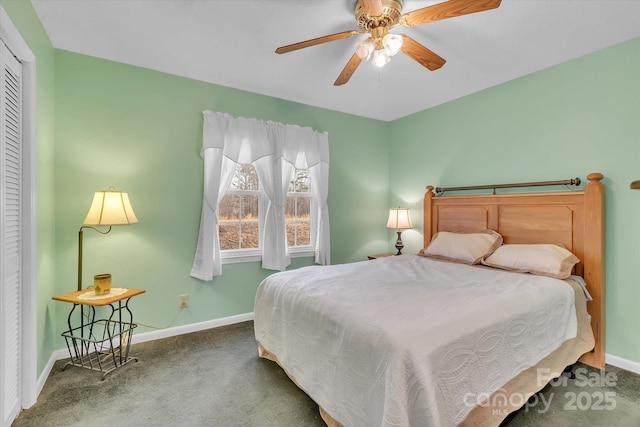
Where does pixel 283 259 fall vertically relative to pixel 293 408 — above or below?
above

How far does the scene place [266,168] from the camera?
3314 mm

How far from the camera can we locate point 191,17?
80.8 inches

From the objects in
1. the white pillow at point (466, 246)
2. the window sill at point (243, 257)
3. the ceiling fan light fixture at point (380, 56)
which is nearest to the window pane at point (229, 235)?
the window sill at point (243, 257)

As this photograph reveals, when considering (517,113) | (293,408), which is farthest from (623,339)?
(293,408)

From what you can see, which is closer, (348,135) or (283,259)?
(283,259)

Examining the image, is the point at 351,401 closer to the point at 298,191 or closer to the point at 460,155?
the point at 298,191

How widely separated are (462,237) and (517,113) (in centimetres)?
132

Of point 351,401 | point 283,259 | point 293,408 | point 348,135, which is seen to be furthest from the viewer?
point 348,135

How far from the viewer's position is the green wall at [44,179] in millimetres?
1992

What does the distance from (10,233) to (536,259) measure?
140 inches

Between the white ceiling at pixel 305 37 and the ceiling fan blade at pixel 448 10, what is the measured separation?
10.8 inches

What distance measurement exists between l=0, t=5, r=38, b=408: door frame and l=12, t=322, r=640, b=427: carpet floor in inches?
8.4

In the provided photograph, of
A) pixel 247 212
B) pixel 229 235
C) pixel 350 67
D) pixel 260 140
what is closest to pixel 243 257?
pixel 229 235

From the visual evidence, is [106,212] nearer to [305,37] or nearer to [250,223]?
[250,223]
